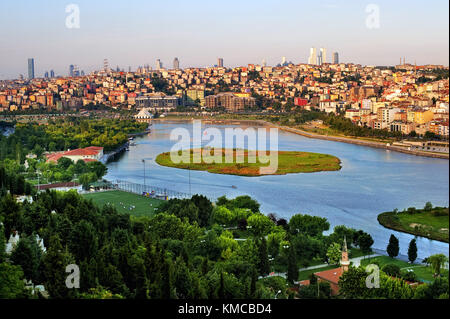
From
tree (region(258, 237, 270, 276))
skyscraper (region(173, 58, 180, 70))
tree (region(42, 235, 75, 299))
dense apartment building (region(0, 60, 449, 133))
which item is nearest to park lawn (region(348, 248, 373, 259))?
tree (region(258, 237, 270, 276))

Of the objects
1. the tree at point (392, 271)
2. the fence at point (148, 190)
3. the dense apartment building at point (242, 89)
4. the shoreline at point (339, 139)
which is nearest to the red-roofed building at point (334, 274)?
the tree at point (392, 271)

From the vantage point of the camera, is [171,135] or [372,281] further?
[171,135]

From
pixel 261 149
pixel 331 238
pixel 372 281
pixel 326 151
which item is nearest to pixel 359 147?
pixel 326 151

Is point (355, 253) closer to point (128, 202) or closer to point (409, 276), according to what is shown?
point (409, 276)

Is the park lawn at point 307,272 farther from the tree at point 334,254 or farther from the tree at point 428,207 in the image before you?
the tree at point 428,207

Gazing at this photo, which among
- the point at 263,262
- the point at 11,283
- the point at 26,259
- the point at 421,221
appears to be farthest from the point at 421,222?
the point at 11,283

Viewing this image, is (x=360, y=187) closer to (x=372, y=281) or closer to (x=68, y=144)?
(x=372, y=281)
